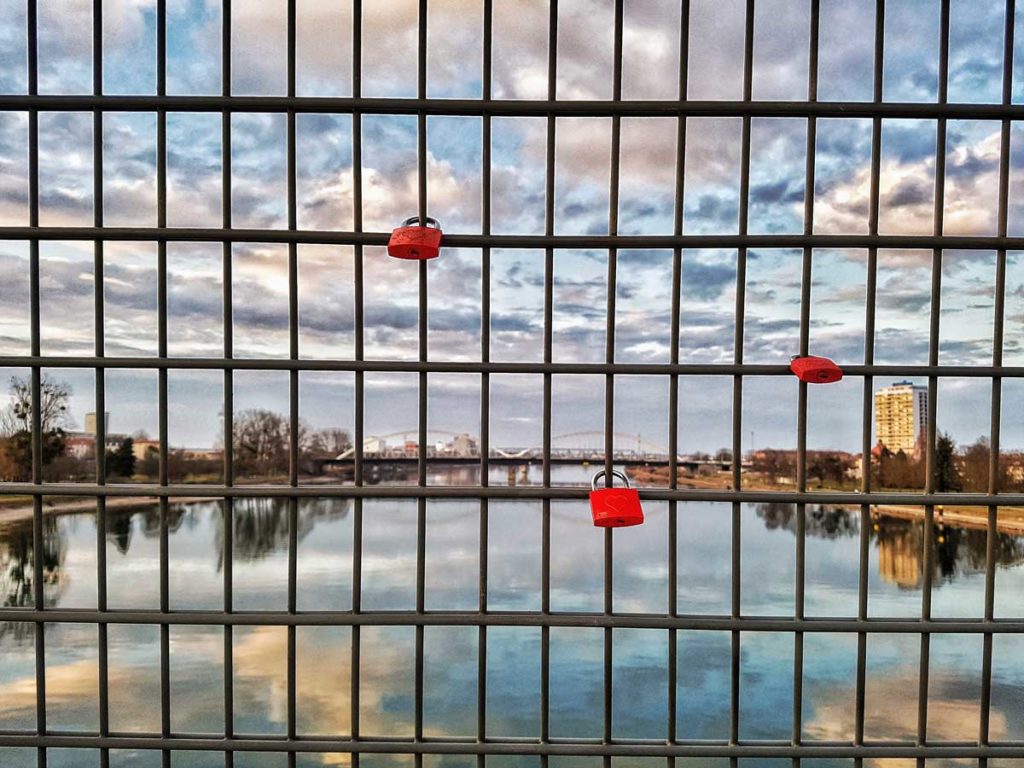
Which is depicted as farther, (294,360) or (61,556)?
(61,556)

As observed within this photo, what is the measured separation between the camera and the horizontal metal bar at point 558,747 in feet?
6.58

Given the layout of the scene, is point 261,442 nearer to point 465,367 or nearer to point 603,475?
point 465,367

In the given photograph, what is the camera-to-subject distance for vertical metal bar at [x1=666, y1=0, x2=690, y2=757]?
6.57 feet

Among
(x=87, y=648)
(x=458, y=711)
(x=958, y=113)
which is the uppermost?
(x=958, y=113)

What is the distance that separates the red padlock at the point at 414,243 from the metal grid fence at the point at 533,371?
0.18 meters

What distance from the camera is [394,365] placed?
2.02 m

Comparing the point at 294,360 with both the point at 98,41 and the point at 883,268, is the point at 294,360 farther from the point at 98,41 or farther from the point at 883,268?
the point at 883,268

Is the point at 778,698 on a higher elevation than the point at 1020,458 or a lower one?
lower

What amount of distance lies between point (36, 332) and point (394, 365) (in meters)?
1.25

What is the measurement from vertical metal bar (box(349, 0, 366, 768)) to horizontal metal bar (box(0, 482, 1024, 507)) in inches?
5.7

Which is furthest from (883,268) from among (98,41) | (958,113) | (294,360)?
(98,41)

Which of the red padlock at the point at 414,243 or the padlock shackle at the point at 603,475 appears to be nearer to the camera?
the red padlock at the point at 414,243

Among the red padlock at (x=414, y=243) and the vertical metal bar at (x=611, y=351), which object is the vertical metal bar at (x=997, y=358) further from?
the red padlock at (x=414, y=243)

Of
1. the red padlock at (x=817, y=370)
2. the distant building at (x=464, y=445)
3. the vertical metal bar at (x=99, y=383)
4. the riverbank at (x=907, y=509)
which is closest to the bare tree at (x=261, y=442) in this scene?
the vertical metal bar at (x=99, y=383)
